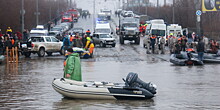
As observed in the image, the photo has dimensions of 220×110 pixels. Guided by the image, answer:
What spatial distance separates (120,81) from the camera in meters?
22.2

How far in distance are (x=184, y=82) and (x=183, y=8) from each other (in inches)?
2496

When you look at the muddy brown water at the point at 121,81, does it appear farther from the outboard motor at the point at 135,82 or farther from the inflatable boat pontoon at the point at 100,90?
the outboard motor at the point at 135,82

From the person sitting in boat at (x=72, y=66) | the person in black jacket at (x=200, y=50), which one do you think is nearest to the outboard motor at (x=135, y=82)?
the person sitting in boat at (x=72, y=66)

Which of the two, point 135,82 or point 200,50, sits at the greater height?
point 200,50

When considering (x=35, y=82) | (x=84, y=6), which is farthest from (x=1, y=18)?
(x=84, y=6)

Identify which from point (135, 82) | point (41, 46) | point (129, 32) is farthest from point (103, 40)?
point (135, 82)

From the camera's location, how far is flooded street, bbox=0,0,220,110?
51.0ft

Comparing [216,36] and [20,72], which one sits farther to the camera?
[216,36]

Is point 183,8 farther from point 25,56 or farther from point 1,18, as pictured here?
point 25,56

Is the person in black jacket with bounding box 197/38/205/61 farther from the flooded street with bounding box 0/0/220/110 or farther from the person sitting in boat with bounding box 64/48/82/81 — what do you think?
the person sitting in boat with bounding box 64/48/82/81

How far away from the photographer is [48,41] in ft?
133

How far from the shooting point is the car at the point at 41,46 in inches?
1536

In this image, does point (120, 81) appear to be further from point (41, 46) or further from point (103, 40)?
point (103, 40)

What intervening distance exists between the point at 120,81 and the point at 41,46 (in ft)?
60.5
